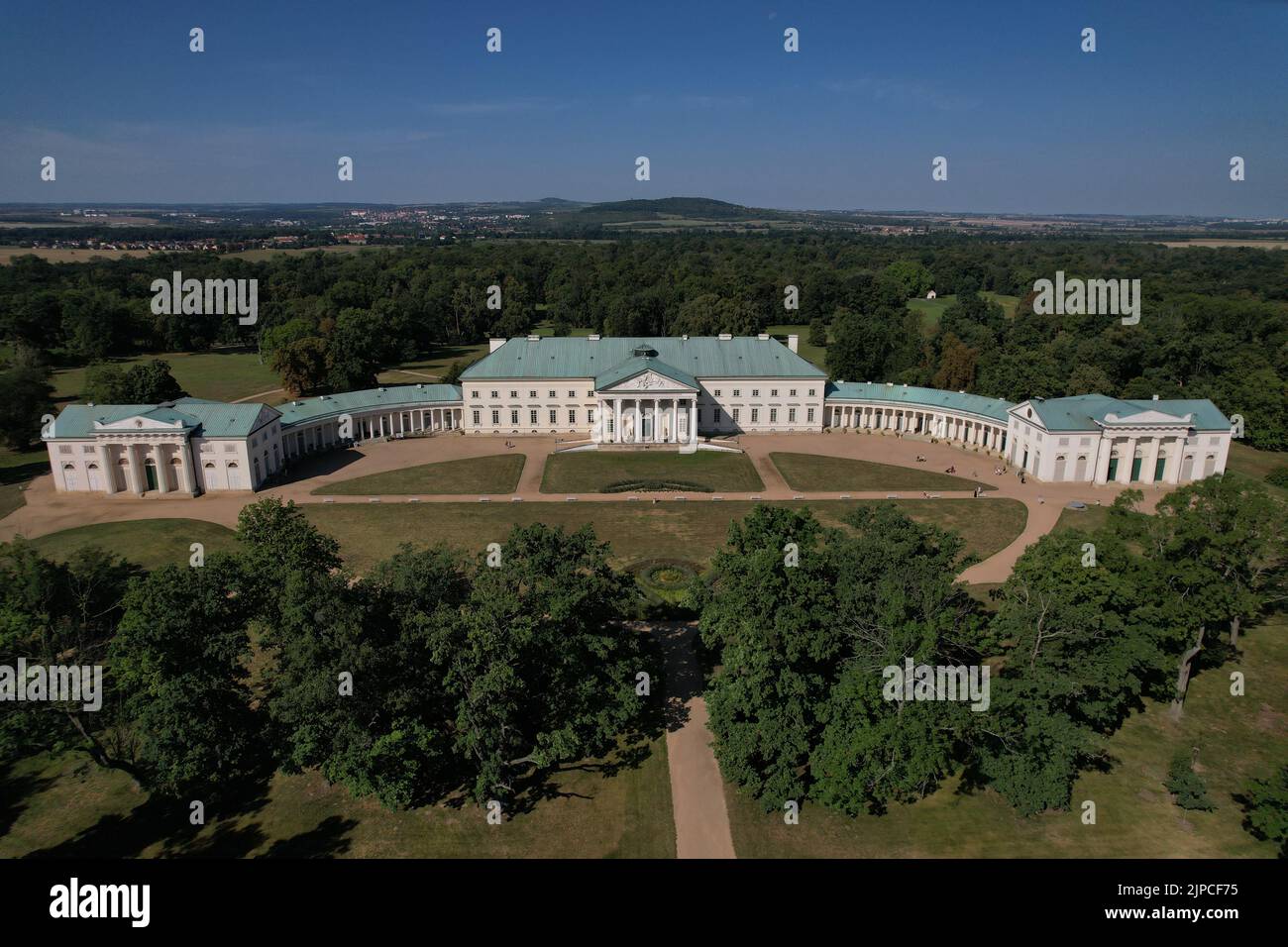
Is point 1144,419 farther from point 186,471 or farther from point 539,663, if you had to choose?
point 186,471

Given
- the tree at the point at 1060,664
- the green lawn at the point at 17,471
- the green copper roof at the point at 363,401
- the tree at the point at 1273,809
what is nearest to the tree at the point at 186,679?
the tree at the point at 1060,664

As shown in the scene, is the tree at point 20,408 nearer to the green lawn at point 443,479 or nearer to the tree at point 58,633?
the green lawn at point 443,479

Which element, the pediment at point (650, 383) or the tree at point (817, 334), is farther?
the tree at point (817, 334)

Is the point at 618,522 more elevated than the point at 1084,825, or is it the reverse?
the point at 618,522

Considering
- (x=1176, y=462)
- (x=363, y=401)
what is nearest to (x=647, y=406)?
(x=363, y=401)

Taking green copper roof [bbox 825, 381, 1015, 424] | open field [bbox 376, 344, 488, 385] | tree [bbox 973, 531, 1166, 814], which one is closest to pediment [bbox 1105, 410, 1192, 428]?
green copper roof [bbox 825, 381, 1015, 424]

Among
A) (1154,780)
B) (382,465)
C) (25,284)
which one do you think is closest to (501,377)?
(382,465)
